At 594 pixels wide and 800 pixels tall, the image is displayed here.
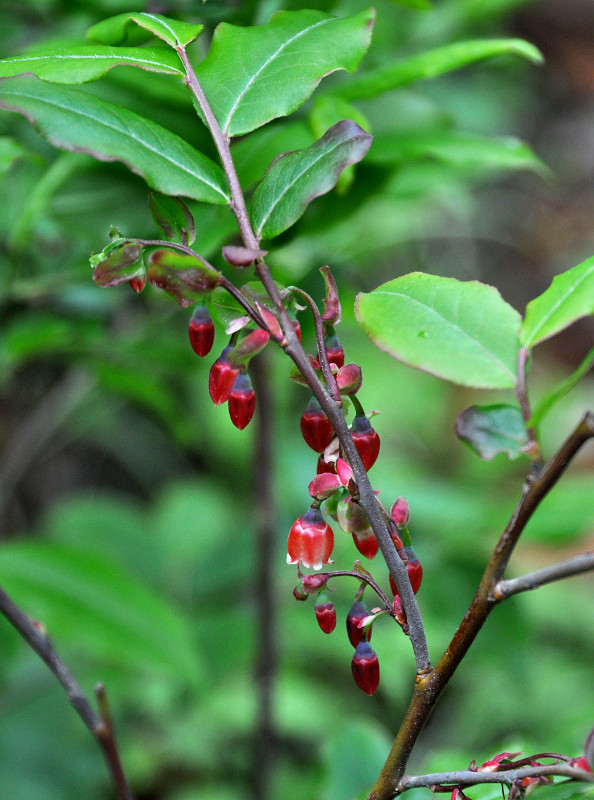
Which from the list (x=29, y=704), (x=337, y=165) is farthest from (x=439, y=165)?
(x=29, y=704)

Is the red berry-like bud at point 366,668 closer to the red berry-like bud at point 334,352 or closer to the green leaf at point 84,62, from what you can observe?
the red berry-like bud at point 334,352

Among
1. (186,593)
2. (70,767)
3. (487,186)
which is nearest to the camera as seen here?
(70,767)

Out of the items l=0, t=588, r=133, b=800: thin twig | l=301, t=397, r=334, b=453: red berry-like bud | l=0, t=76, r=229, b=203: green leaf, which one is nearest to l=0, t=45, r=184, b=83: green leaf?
l=0, t=76, r=229, b=203: green leaf

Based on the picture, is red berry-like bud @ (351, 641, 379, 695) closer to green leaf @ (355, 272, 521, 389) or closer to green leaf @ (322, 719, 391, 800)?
green leaf @ (355, 272, 521, 389)

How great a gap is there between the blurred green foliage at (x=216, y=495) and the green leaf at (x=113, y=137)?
0.13 metres

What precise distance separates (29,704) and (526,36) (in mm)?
3845

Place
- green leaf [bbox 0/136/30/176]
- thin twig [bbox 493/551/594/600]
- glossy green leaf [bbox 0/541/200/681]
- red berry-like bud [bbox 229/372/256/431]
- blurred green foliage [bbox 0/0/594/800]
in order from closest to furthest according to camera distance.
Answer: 1. thin twig [bbox 493/551/594/600]
2. red berry-like bud [bbox 229/372/256/431]
3. green leaf [bbox 0/136/30/176]
4. blurred green foliage [bbox 0/0/594/800]
5. glossy green leaf [bbox 0/541/200/681]

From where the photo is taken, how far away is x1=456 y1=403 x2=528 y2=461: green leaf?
365 mm

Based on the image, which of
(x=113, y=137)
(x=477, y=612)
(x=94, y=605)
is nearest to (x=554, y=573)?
(x=477, y=612)

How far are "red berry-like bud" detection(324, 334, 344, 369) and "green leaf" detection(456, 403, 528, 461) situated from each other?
0.29 ft

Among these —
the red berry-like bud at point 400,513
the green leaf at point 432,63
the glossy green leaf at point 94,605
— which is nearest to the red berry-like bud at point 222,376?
the red berry-like bud at point 400,513

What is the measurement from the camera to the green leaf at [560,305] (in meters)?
0.35

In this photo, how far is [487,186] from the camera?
12.1 feet

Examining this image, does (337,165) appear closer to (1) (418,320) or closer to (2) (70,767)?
(1) (418,320)
